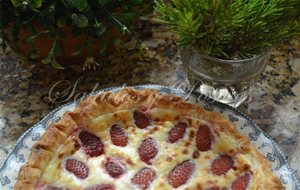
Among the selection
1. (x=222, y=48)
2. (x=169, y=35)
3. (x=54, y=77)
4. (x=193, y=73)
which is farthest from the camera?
(x=169, y=35)

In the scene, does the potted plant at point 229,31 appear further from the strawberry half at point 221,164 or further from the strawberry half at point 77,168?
the strawberry half at point 77,168

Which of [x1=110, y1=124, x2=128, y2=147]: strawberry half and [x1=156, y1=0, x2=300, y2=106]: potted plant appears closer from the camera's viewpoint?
[x1=156, y1=0, x2=300, y2=106]: potted plant

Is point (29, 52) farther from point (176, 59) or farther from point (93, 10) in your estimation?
point (176, 59)

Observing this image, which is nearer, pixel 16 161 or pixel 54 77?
pixel 16 161

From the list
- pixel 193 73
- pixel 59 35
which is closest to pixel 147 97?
pixel 193 73

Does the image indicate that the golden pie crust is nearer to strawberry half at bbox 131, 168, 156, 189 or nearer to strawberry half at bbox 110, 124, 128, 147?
strawberry half at bbox 110, 124, 128, 147

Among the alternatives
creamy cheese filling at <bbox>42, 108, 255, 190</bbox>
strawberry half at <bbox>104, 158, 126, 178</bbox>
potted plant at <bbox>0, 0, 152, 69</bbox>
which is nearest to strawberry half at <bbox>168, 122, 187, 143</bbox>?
creamy cheese filling at <bbox>42, 108, 255, 190</bbox>
